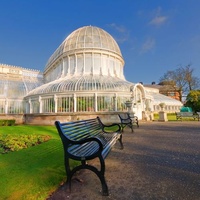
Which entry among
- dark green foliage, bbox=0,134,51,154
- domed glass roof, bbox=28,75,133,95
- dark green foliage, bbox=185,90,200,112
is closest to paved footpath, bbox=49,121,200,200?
dark green foliage, bbox=0,134,51,154

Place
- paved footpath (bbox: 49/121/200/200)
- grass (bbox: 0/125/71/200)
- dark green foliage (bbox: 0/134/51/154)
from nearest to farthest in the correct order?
paved footpath (bbox: 49/121/200/200) → grass (bbox: 0/125/71/200) → dark green foliage (bbox: 0/134/51/154)

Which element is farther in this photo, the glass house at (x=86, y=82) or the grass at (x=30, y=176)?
the glass house at (x=86, y=82)

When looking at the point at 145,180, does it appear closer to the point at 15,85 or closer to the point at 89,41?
the point at 89,41

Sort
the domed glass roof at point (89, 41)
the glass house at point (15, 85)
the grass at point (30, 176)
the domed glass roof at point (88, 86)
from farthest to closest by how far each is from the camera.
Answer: the domed glass roof at point (89, 41)
the glass house at point (15, 85)
the domed glass roof at point (88, 86)
the grass at point (30, 176)

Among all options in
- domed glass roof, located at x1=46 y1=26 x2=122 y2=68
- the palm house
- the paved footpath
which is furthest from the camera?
domed glass roof, located at x1=46 y1=26 x2=122 y2=68

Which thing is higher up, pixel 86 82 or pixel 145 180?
pixel 86 82

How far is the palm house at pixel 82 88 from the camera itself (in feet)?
65.1

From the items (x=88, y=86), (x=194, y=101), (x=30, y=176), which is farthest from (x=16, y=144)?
(x=194, y=101)

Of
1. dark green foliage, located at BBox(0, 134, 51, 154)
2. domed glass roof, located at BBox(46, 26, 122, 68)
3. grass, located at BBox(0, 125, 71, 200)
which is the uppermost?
domed glass roof, located at BBox(46, 26, 122, 68)

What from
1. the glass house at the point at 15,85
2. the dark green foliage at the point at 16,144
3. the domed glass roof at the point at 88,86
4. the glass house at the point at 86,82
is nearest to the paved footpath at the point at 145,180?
the dark green foliage at the point at 16,144

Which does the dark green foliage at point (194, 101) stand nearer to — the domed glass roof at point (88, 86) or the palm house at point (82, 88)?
the palm house at point (82, 88)

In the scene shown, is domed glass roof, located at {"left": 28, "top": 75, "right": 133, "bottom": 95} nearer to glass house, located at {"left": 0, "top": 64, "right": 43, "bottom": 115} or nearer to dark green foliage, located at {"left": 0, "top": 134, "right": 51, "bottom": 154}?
glass house, located at {"left": 0, "top": 64, "right": 43, "bottom": 115}

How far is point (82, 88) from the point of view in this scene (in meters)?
20.6

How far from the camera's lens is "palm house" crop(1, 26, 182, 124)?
19844 mm
